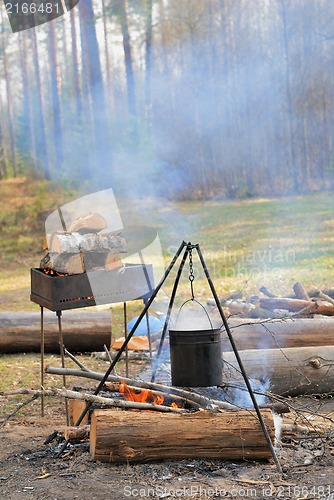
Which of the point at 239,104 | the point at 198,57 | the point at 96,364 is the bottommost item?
the point at 96,364

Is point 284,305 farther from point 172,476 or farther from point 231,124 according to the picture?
point 231,124

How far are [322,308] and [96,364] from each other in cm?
261

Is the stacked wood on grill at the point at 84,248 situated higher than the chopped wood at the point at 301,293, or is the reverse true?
the stacked wood on grill at the point at 84,248

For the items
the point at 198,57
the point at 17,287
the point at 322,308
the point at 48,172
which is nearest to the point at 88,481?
the point at 322,308

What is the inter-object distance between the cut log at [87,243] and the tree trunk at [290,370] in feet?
4.55

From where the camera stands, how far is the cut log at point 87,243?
4.82 m

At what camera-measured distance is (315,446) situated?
4.02 metres

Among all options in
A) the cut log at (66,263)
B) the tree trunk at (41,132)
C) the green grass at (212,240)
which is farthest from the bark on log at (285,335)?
the tree trunk at (41,132)

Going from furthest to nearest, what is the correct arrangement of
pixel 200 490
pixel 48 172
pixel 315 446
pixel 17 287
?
pixel 48 172 < pixel 17 287 < pixel 315 446 < pixel 200 490

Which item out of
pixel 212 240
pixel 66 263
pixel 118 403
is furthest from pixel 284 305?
pixel 212 240

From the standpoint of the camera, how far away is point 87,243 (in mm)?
4965

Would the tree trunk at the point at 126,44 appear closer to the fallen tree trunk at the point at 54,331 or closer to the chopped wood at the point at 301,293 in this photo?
the chopped wood at the point at 301,293

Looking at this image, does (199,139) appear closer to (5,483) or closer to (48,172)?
(48,172)

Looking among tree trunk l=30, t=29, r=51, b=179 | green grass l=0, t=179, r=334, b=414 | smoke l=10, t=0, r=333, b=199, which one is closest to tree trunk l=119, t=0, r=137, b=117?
smoke l=10, t=0, r=333, b=199
